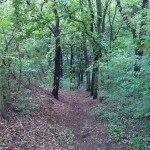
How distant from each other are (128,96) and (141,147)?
15.2ft

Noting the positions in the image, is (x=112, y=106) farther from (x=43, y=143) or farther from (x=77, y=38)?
(x=77, y=38)

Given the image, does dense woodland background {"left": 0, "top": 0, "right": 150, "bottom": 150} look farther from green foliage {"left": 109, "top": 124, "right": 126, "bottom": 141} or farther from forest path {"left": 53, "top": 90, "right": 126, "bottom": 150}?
forest path {"left": 53, "top": 90, "right": 126, "bottom": 150}

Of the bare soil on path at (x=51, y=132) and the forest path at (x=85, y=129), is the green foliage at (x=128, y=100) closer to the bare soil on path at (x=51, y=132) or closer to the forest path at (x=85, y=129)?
the forest path at (x=85, y=129)

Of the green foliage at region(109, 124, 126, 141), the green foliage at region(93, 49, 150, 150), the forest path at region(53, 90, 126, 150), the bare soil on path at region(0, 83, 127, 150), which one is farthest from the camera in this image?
the green foliage at region(109, 124, 126, 141)

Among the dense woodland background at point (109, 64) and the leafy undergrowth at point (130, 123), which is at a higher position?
the dense woodland background at point (109, 64)

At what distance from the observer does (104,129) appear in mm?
9586

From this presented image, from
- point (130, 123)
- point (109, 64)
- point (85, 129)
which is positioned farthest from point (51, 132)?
point (109, 64)

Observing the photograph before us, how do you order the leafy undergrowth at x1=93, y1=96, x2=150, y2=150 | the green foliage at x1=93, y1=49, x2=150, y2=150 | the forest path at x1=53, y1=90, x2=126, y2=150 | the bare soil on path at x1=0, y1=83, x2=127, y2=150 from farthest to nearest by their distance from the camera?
the forest path at x1=53, y1=90, x2=126, y2=150, the green foliage at x1=93, y1=49, x2=150, y2=150, the leafy undergrowth at x1=93, y1=96, x2=150, y2=150, the bare soil on path at x1=0, y1=83, x2=127, y2=150

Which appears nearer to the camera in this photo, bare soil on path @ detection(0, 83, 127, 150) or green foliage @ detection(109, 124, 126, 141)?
bare soil on path @ detection(0, 83, 127, 150)

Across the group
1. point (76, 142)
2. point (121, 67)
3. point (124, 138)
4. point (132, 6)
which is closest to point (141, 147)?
point (124, 138)

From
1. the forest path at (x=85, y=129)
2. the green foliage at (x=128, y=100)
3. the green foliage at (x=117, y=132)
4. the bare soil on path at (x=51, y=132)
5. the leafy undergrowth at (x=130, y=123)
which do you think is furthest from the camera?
the green foliage at (x=117, y=132)

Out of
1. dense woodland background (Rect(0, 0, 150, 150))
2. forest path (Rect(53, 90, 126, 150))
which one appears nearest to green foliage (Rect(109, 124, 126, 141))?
dense woodland background (Rect(0, 0, 150, 150))

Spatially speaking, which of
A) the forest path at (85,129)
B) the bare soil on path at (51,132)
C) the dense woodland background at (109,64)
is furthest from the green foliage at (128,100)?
the bare soil on path at (51,132)

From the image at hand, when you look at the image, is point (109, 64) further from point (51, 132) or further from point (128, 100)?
point (51, 132)
